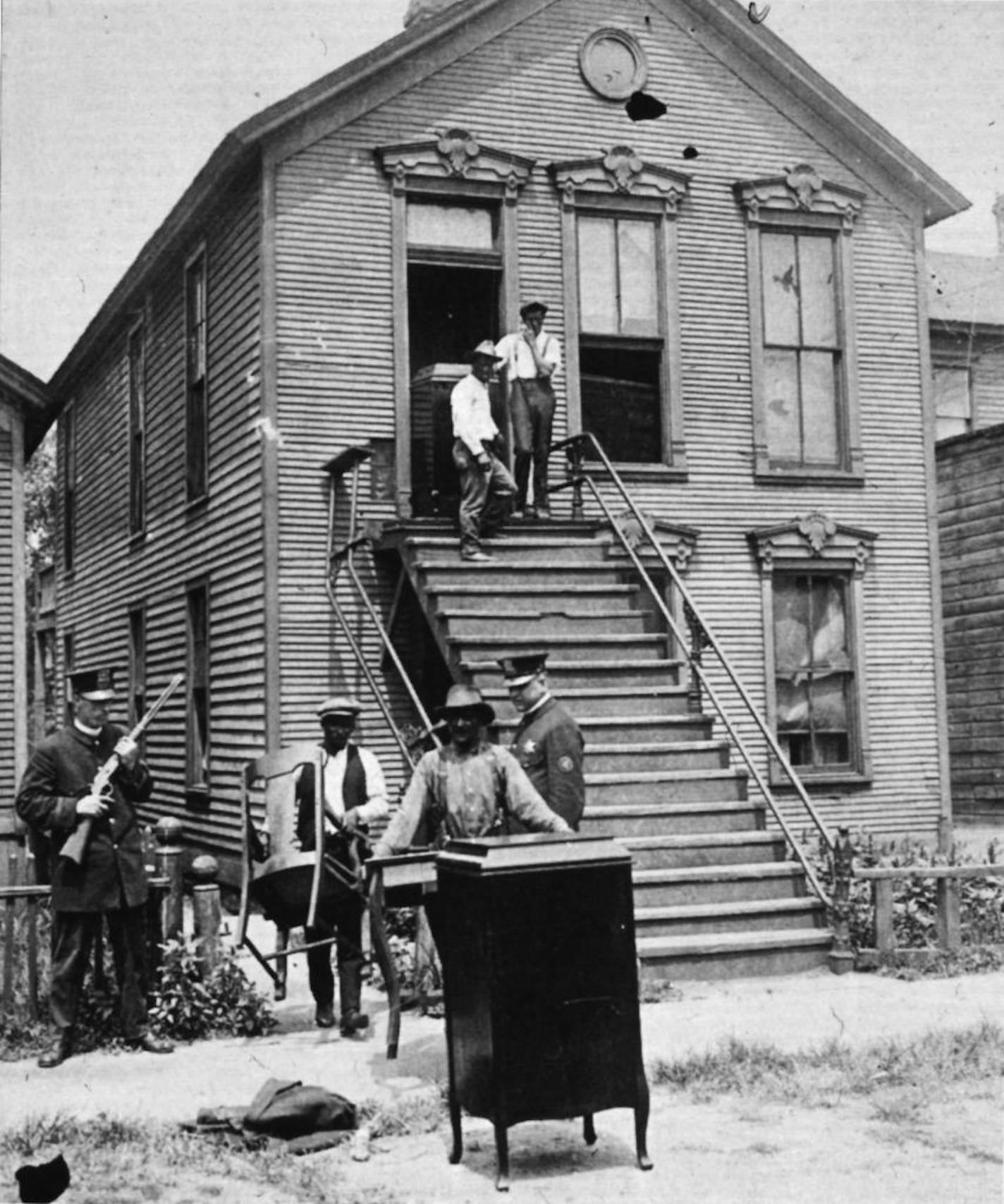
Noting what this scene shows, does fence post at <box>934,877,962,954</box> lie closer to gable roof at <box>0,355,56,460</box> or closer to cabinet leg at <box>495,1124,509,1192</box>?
cabinet leg at <box>495,1124,509,1192</box>

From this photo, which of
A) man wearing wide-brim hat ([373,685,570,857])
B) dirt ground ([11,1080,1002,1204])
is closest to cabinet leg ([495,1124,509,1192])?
dirt ground ([11,1080,1002,1204])

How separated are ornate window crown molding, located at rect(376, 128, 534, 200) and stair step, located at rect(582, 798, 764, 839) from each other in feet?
22.3

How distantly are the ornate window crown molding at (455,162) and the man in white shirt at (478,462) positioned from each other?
7.17ft

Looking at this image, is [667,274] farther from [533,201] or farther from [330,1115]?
[330,1115]

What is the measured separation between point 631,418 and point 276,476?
4.12 m

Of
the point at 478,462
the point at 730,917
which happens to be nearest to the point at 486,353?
the point at 478,462

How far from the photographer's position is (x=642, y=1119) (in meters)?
6.02

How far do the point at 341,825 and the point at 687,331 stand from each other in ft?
27.3

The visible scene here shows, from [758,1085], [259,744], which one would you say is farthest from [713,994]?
[259,744]

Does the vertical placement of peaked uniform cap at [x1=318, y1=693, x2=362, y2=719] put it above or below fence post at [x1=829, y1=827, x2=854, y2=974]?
above

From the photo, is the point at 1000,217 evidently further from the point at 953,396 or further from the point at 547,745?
the point at 547,745

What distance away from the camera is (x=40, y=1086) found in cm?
768

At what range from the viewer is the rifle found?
841 centimetres

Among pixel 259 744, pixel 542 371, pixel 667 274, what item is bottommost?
pixel 259 744
